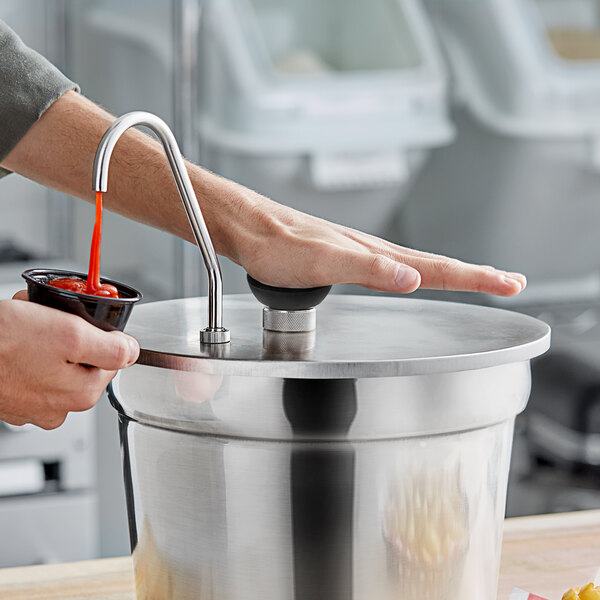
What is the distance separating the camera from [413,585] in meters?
0.57

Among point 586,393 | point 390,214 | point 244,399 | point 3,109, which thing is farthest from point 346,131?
point 244,399

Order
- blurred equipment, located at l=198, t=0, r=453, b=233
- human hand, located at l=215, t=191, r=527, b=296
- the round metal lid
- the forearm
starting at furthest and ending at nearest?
blurred equipment, located at l=198, t=0, r=453, b=233, the forearm, human hand, located at l=215, t=191, r=527, b=296, the round metal lid

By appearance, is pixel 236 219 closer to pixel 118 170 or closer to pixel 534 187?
pixel 118 170

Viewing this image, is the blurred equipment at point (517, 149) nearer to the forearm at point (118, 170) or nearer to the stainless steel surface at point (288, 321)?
the forearm at point (118, 170)

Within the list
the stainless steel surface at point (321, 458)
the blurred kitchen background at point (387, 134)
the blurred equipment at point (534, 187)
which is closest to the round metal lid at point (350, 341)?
the stainless steel surface at point (321, 458)

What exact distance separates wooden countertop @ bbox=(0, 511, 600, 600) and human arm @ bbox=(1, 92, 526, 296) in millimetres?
247

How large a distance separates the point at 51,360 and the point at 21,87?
0.94 ft

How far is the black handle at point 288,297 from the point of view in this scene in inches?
24.6

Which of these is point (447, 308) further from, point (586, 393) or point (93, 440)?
point (586, 393)

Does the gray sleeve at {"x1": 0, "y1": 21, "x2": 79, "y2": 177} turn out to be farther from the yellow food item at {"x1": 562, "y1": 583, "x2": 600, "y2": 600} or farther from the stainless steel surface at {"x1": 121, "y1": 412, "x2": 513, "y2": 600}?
the yellow food item at {"x1": 562, "y1": 583, "x2": 600, "y2": 600}

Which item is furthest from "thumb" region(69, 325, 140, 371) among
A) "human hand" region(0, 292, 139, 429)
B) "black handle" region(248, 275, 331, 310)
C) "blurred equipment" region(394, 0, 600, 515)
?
"blurred equipment" region(394, 0, 600, 515)

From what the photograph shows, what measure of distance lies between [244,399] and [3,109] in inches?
14.1

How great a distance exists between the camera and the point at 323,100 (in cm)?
172

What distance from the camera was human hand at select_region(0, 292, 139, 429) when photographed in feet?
1.80
